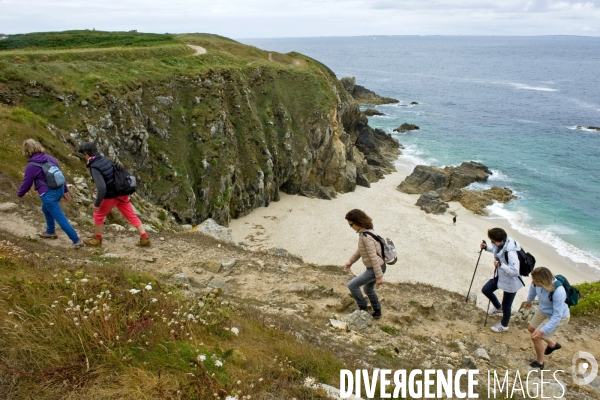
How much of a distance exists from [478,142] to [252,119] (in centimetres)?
4590

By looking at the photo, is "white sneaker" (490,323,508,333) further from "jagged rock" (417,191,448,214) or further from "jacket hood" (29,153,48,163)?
"jagged rock" (417,191,448,214)

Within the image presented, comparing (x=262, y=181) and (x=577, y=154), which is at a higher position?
(x=262, y=181)

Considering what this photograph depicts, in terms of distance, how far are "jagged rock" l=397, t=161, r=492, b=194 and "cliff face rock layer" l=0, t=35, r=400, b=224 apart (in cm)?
463

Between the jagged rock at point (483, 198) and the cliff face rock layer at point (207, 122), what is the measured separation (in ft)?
36.0

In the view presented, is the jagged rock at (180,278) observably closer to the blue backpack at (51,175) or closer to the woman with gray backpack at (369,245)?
the blue backpack at (51,175)

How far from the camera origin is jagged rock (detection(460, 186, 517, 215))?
138 ft

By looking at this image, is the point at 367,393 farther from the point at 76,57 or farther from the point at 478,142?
the point at 478,142

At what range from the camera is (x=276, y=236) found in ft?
107

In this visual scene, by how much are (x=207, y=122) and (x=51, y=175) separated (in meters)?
26.3

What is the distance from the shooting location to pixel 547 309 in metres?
8.10

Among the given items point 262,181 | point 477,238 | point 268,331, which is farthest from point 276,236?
point 268,331

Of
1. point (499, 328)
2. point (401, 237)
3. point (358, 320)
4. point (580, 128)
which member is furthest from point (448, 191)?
point (580, 128)

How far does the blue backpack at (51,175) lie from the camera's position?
950 centimetres

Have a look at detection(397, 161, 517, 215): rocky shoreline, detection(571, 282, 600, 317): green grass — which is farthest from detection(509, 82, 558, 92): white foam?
detection(571, 282, 600, 317): green grass
